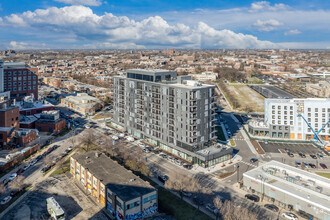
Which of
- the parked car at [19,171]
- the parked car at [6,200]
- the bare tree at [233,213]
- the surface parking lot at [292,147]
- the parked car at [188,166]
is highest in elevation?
the surface parking lot at [292,147]

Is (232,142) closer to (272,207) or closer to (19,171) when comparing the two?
(272,207)

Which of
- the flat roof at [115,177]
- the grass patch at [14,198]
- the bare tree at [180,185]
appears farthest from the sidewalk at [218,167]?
the grass patch at [14,198]

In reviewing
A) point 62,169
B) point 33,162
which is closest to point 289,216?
point 62,169

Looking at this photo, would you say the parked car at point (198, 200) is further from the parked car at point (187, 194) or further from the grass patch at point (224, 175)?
the grass patch at point (224, 175)

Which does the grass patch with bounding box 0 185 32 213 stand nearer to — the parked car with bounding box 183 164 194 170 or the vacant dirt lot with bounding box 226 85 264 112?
the parked car with bounding box 183 164 194 170

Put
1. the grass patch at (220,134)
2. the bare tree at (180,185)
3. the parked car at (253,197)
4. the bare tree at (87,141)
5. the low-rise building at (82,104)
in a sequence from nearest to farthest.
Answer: the bare tree at (180,185), the parked car at (253,197), the bare tree at (87,141), the grass patch at (220,134), the low-rise building at (82,104)

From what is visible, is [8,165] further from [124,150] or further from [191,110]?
[191,110]
